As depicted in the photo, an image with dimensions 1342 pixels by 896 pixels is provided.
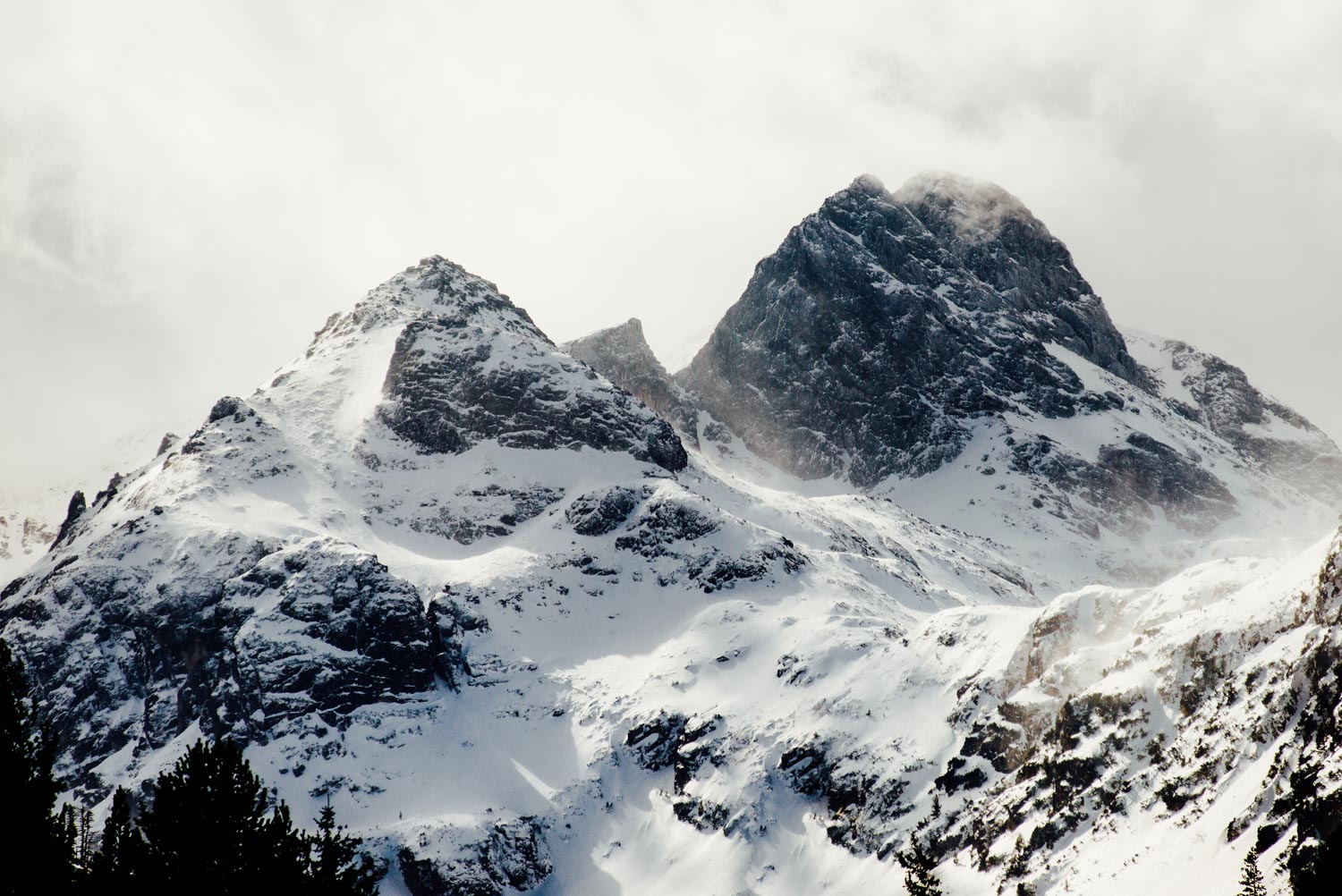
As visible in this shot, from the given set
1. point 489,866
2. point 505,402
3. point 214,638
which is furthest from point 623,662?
point 505,402

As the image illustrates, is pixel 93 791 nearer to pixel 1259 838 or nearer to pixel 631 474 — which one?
pixel 631 474

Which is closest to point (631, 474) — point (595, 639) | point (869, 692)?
point (595, 639)

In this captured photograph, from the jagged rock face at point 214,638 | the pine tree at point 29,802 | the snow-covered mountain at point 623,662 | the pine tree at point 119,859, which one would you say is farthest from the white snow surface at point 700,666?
the pine tree at point 29,802

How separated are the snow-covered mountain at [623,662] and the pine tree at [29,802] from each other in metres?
49.8

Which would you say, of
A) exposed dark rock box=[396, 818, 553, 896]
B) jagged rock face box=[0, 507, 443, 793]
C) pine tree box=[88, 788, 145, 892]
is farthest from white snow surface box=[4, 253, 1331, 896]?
pine tree box=[88, 788, 145, 892]

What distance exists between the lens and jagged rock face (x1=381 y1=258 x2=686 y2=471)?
178 m

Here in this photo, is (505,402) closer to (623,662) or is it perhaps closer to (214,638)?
(623,662)

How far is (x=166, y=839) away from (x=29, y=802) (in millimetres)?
2959

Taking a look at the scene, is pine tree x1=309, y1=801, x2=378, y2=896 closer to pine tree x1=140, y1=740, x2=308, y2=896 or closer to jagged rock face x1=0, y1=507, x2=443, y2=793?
pine tree x1=140, y1=740, x2=308, y2=896

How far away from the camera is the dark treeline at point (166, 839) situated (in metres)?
25.1

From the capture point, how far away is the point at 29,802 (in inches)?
999

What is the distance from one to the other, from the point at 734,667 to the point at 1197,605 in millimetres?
52243

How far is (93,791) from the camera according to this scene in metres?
123

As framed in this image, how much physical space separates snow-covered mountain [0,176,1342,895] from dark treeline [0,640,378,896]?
45.4 meters
